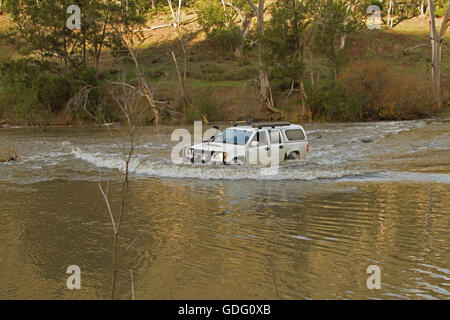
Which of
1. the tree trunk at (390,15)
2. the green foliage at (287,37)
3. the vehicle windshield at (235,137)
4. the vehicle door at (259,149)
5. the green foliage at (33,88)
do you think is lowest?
the vehicle door at (259,149)

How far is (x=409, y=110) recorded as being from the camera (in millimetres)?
Result: 37500

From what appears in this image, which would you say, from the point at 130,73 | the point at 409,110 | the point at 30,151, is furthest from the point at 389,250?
the point at 130,73

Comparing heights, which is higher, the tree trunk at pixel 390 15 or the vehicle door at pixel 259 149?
the tree trunk at pixel 390 15

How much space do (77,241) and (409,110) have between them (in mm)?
33465

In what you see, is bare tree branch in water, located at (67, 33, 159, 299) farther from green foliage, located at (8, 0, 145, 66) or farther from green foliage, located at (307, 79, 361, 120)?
green foliage, located at (307, 79, 361, 120)

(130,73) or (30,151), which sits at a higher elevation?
(130,73)

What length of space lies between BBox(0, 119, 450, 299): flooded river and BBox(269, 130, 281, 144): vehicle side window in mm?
1005

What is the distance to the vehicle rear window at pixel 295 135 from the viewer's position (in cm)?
1720

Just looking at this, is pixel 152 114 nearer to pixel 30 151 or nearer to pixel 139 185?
pixel 30 151

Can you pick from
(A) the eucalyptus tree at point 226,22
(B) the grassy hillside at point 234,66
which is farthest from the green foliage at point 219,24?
(B) the grassy hillside at point 234,66

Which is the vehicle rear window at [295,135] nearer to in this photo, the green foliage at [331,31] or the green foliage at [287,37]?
the green foliage at [331,31]

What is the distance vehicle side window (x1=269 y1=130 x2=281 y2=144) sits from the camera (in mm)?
16734

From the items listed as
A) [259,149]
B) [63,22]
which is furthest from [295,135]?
[63,22]

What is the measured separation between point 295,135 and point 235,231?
9.04m
